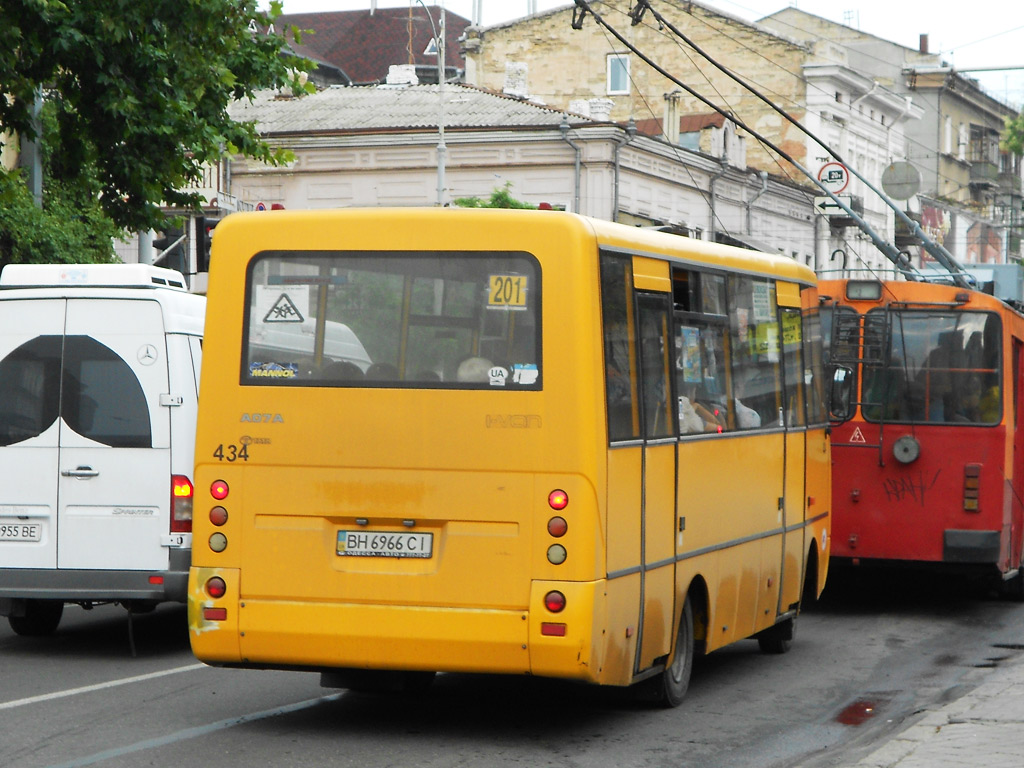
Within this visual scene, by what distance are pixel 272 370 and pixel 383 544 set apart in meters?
1.04

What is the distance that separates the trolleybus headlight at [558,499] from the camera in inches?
316

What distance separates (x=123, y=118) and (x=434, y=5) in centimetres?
7587


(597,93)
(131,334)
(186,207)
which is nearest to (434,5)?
(597,93)

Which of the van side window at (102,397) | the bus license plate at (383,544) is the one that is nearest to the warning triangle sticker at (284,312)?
the bus license plate at (383,544)

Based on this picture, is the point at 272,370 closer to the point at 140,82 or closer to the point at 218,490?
the point at 218,490

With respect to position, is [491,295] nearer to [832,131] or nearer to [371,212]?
[371,212]

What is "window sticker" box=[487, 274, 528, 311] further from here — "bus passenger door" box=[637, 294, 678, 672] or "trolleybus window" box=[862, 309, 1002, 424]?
"trolleybus window" box=[862, 309, 1002, 424]

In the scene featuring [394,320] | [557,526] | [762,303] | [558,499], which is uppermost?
[762,303]

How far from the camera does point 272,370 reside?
8477 millimetres

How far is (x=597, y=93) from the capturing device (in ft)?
187

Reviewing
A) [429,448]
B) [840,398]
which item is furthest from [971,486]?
[429,448]

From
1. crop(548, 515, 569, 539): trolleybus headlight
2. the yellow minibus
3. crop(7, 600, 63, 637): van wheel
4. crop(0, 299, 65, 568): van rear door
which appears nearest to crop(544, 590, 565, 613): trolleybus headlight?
the yellow minibus

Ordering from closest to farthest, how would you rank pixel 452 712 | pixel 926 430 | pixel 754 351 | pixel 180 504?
pixel 452 712 < pixel 754 351 < pixel 180 504 < pixel 926 430

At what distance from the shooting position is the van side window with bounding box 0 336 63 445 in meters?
11.4
